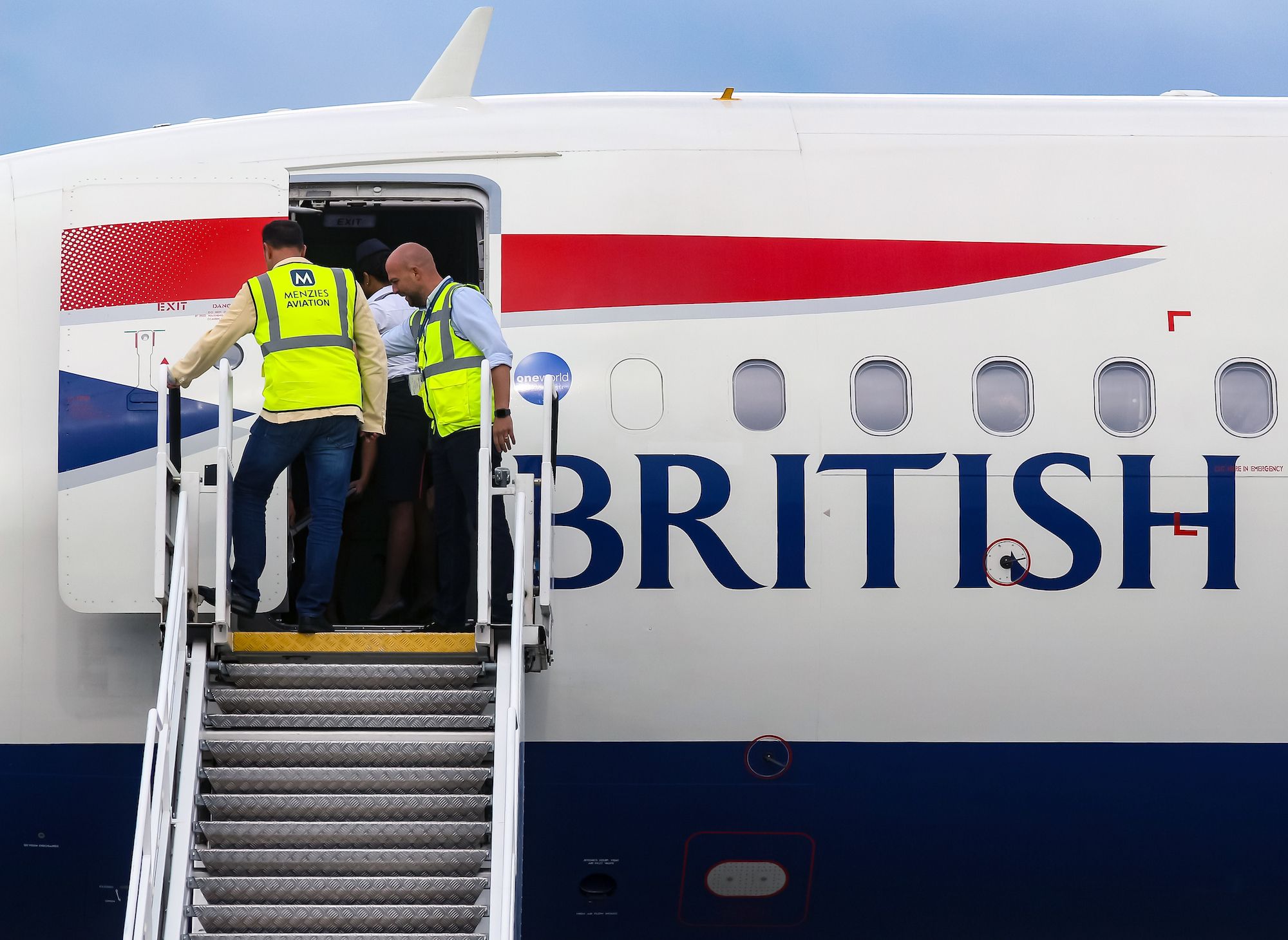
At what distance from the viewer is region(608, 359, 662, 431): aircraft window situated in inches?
282

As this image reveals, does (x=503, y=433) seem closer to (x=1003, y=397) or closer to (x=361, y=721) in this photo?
(x=361, y=721)

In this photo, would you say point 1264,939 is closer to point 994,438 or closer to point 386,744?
point 994,438

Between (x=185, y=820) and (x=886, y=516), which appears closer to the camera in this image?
(x=185, y=820)

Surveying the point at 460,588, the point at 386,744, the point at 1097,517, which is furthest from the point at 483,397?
the point at 1097,517

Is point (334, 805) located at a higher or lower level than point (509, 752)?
Result: lower

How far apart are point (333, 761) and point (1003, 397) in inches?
154

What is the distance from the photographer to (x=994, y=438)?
7250mm

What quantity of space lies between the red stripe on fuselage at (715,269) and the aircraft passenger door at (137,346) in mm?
1390

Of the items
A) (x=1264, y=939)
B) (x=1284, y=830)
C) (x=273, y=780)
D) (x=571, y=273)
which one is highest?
(x=571, y=273)

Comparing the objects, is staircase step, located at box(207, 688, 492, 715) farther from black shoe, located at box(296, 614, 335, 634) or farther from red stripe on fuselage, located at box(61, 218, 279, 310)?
red stripe on fuselage, located at box(61, 218, 279, 310)

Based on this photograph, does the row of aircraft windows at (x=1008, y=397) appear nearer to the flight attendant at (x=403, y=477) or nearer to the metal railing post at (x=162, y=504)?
the flight attendant at (x=403, y=477)

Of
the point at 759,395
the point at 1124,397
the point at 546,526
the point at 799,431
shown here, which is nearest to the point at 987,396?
the point at 1124,397

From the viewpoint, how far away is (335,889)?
5.92 m

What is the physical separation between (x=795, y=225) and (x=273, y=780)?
3.89 metres
